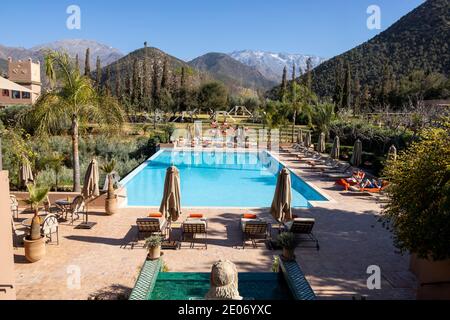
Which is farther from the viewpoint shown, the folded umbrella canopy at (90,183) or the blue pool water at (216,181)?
the blue pool water at (216,181)

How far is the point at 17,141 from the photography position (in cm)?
1343

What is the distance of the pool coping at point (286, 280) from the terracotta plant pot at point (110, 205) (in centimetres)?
452

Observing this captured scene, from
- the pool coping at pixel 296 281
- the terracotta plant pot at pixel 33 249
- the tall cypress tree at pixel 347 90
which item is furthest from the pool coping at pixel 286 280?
the tall cypress tree at pixel 347 90

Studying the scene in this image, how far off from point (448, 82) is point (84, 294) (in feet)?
188

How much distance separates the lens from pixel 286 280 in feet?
23.4

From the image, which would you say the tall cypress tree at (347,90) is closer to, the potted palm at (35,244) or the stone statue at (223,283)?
the potted palm at (35,244)

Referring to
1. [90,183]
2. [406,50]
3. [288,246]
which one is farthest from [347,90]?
[288,246]

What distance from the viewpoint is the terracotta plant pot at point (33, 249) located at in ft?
26.6

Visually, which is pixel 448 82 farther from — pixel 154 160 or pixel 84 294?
pixel 84 294

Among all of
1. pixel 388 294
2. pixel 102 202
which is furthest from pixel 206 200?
pixel 388 294

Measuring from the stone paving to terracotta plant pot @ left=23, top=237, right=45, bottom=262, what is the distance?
7.2 inches

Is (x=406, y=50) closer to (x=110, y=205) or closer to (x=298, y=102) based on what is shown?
(x=298, y=102)

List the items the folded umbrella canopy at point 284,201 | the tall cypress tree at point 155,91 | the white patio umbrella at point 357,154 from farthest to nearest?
1. the tall cypress tree at point 155,91
2. the white patio umbrella at point 357,154
3. the folded umbrella canopy at point 284,201

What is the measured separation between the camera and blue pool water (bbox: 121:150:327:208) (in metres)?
15.8
